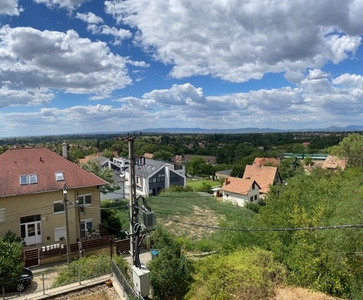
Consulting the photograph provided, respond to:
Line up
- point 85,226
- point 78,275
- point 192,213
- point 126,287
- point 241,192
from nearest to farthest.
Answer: point 126,287 < point 78,275 < point 85,226 < point 192,213 < point 241,192

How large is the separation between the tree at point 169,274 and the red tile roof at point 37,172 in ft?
36.7

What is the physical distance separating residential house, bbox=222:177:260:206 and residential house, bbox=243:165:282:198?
3.16 meters

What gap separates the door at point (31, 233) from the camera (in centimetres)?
2172

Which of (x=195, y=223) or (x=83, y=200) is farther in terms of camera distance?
(x=195, y=223)

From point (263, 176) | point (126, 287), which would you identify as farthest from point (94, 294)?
point (263, 176)

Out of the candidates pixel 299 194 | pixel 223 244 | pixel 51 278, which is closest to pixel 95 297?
pixel 51 278

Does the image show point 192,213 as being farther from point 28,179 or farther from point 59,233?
point 28,179

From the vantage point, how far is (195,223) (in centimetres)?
3191

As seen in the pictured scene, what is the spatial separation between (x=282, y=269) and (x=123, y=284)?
7.38 metres

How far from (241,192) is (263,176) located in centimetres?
950

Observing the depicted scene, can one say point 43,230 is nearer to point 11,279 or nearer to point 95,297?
point 11,279

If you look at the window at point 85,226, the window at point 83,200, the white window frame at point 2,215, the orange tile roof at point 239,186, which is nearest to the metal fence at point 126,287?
the window at point 83,200

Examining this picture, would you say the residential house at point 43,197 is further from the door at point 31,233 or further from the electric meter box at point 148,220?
the electric meter box at point 148,220

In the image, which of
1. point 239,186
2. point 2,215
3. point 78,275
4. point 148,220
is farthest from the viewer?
point 239,186
